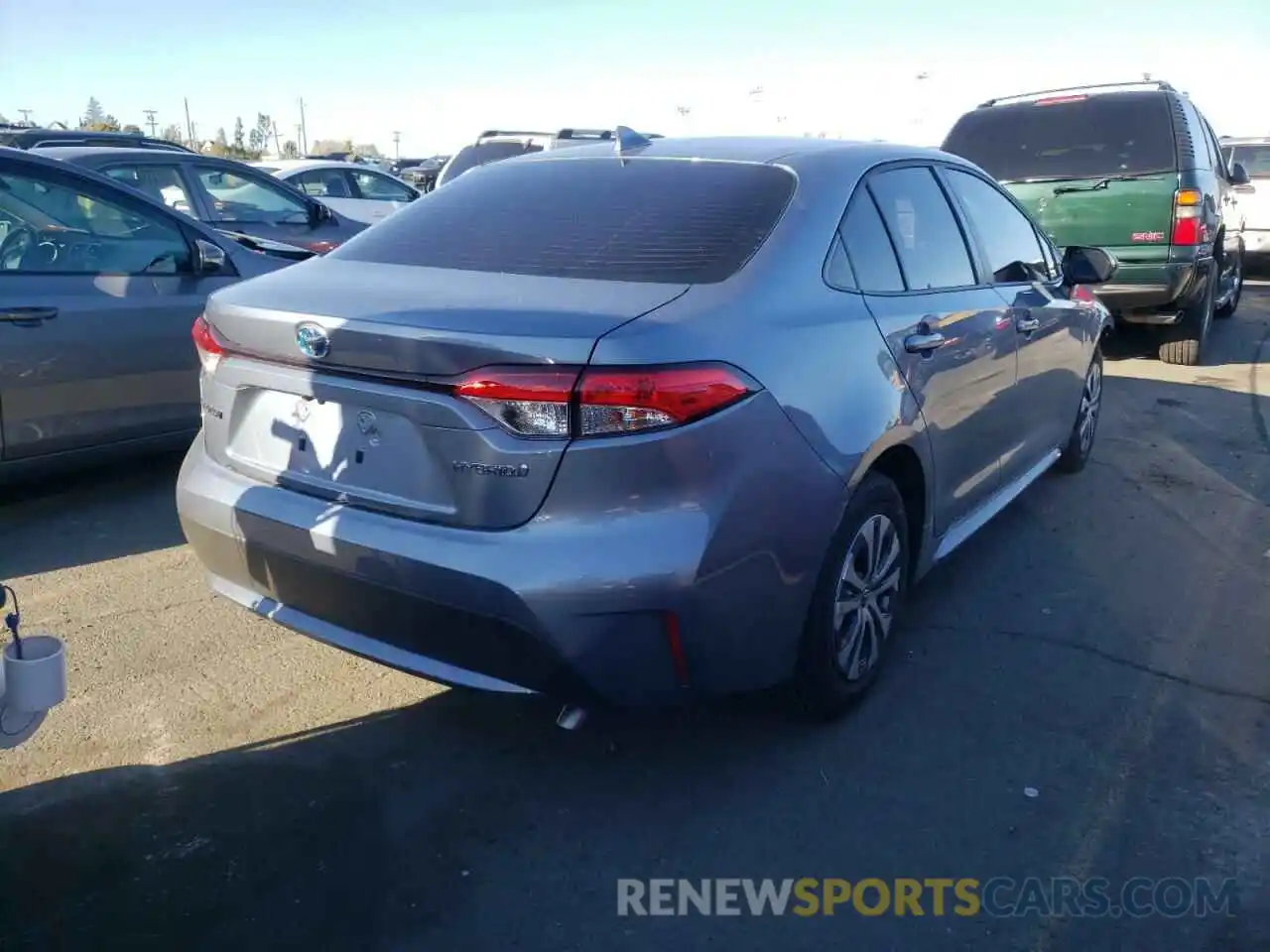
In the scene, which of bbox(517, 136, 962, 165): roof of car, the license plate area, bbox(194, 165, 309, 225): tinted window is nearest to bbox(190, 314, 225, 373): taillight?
the license plate area

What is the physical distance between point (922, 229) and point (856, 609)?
139cm

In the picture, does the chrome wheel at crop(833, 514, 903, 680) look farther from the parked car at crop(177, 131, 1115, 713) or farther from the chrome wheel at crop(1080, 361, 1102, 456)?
the chrome wheel at crop(1080, 361, 1102, 456)

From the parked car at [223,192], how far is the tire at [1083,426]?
5929 mm

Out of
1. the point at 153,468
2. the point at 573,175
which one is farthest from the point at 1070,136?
the point at 153,468

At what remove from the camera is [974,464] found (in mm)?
4055

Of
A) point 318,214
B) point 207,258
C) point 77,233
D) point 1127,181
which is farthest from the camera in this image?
point 318,214

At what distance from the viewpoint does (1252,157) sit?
15.7 meters

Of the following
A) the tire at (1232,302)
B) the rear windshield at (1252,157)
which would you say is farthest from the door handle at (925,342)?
the rear windshield at (1252,157)

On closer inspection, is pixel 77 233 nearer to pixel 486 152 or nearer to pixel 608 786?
pixel 608 786

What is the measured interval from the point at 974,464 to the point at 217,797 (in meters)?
2.71

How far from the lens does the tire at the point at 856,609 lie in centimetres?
306

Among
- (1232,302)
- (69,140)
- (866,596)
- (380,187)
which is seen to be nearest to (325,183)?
(380,187)

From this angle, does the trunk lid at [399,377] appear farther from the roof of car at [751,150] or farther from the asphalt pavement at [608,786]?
the roof of car at [751,150]

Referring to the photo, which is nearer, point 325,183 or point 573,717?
point 573,717
